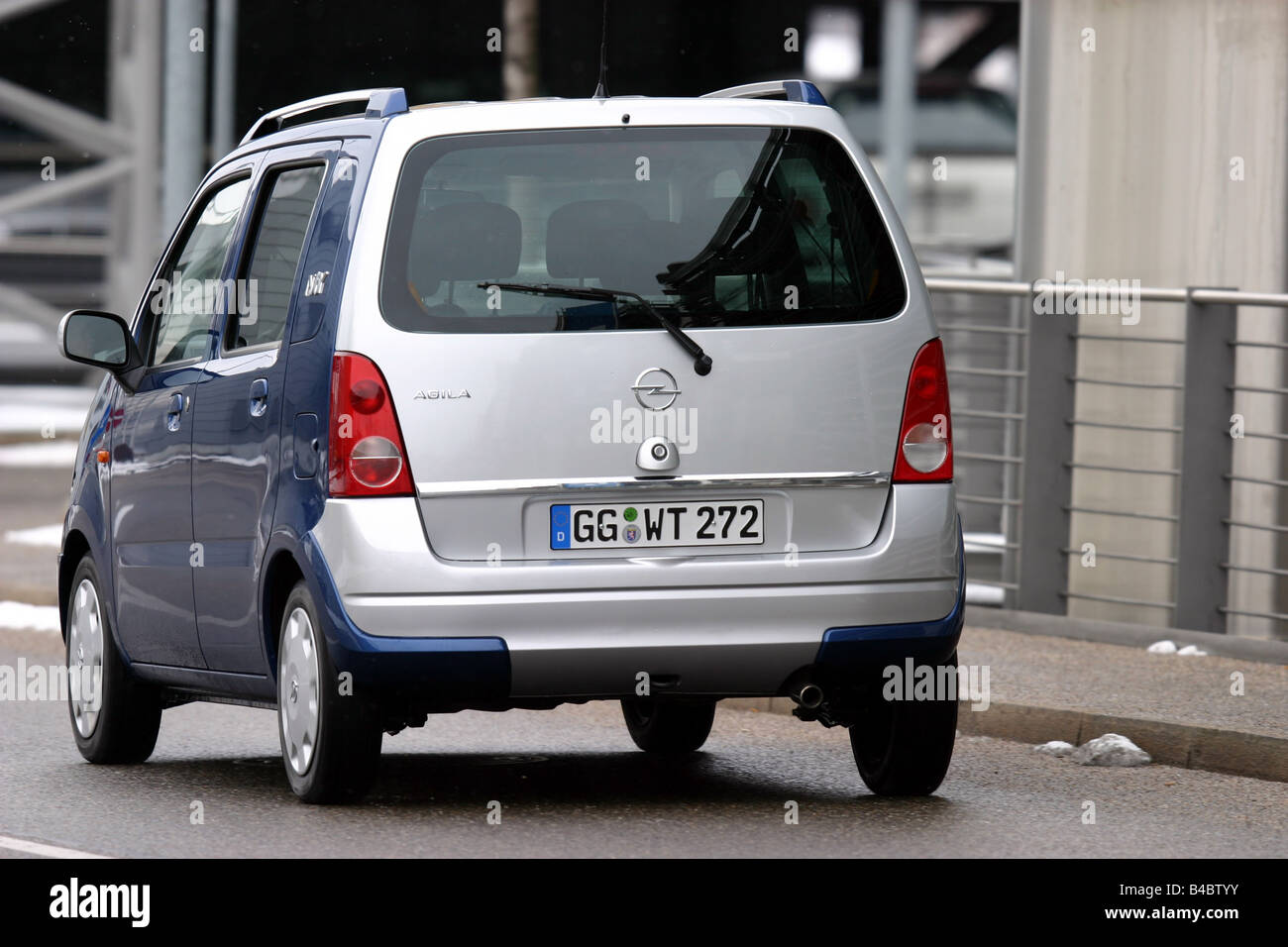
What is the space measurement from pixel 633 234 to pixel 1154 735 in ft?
9.55

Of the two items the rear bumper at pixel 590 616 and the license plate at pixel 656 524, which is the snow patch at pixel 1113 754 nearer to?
the rear bumper at pixel 590 616

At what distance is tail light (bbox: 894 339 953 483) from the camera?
7.29m

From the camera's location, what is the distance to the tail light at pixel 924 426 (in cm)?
729

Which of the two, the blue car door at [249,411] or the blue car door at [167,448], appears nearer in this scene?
the blue car door at [249,411]

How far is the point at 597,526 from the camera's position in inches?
278

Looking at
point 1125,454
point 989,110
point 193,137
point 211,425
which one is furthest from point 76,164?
point 211,425

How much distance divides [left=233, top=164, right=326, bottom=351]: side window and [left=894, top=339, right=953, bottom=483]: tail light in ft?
5.71

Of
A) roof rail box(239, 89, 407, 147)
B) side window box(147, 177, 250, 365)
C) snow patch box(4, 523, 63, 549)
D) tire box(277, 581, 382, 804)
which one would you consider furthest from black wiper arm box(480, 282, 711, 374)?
snow patch box(4, 523, 63, 549)

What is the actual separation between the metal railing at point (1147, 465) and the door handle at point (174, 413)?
459cm

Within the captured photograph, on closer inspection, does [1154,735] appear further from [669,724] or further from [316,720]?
[316,720]

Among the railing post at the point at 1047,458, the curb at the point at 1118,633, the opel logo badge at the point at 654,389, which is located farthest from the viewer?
the railing post at the point at 1047,458

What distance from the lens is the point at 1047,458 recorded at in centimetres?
1228

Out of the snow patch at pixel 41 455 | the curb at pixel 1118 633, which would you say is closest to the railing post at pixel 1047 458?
the curb at pixel 1118 633
